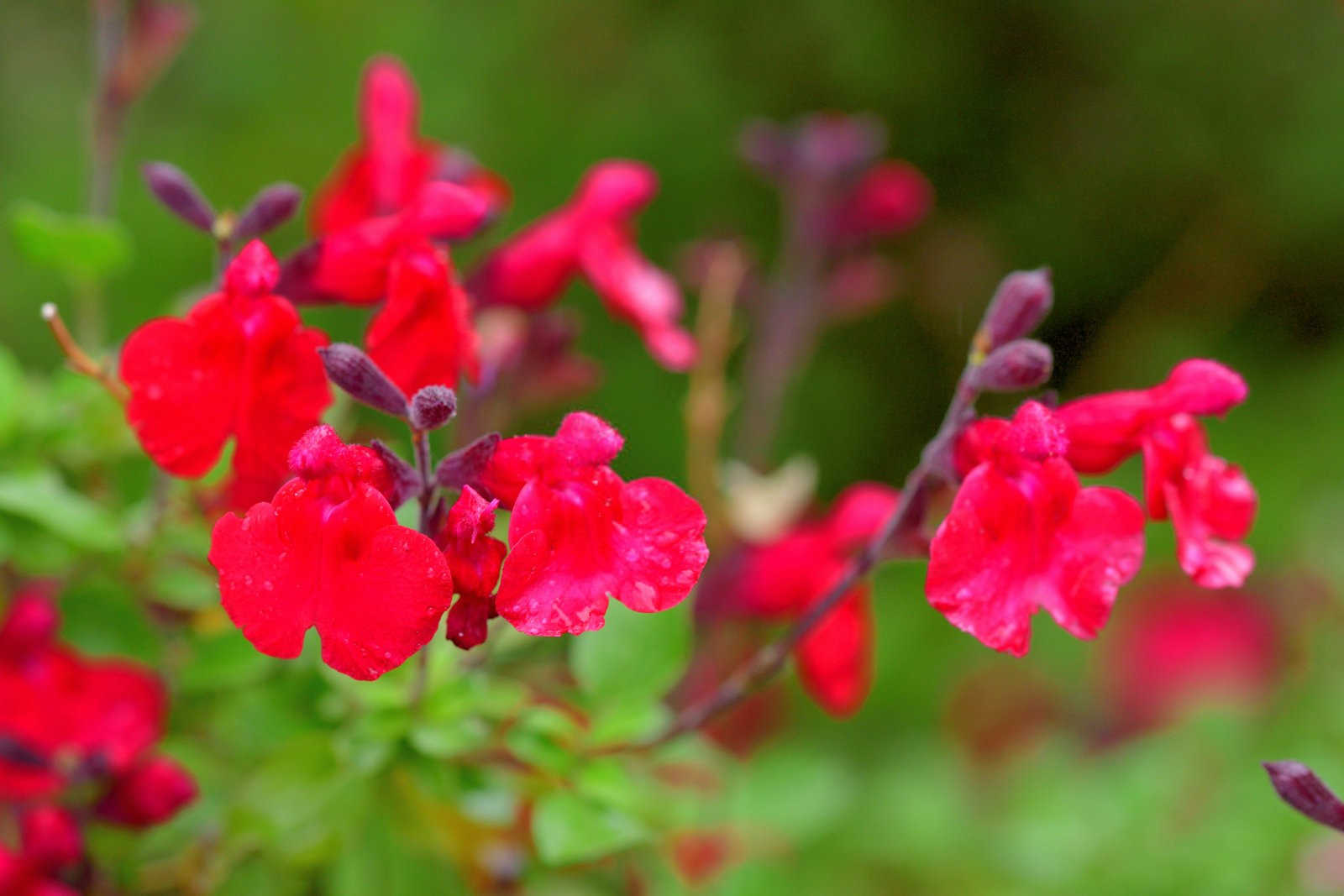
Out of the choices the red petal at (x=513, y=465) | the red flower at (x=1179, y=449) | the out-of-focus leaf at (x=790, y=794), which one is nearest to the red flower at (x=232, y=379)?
the red petal at (x=513, y=465)

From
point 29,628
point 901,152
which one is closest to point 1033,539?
point 29,628

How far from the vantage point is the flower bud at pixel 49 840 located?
78cm

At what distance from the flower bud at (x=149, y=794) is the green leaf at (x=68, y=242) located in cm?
35

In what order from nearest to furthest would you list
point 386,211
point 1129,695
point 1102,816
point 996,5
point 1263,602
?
point 386,211 < point 1102,816 < point 1129,695 < point 1263,602 < point 996,5

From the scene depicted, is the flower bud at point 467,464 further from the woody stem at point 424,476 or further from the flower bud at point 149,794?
the flower bud at point 149,794

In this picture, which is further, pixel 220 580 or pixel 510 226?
pixel 510 226

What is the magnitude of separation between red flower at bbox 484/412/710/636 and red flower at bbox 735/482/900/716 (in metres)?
0.33

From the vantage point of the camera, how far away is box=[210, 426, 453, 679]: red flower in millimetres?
592

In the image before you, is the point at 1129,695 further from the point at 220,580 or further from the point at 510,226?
the point at 220,580

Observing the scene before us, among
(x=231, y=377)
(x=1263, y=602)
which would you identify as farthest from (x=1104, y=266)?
(x=231, y=377)

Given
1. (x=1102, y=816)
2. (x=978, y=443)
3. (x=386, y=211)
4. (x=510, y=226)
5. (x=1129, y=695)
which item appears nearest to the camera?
(x=978, y=443)

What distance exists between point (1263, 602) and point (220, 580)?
1927mm

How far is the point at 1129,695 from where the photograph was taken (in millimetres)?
1991

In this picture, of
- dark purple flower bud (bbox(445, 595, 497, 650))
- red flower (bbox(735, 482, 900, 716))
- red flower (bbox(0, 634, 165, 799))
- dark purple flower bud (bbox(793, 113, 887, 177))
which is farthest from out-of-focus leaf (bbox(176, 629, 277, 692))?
dark purple flower bud (bbox(793, 113, 887, 177))
